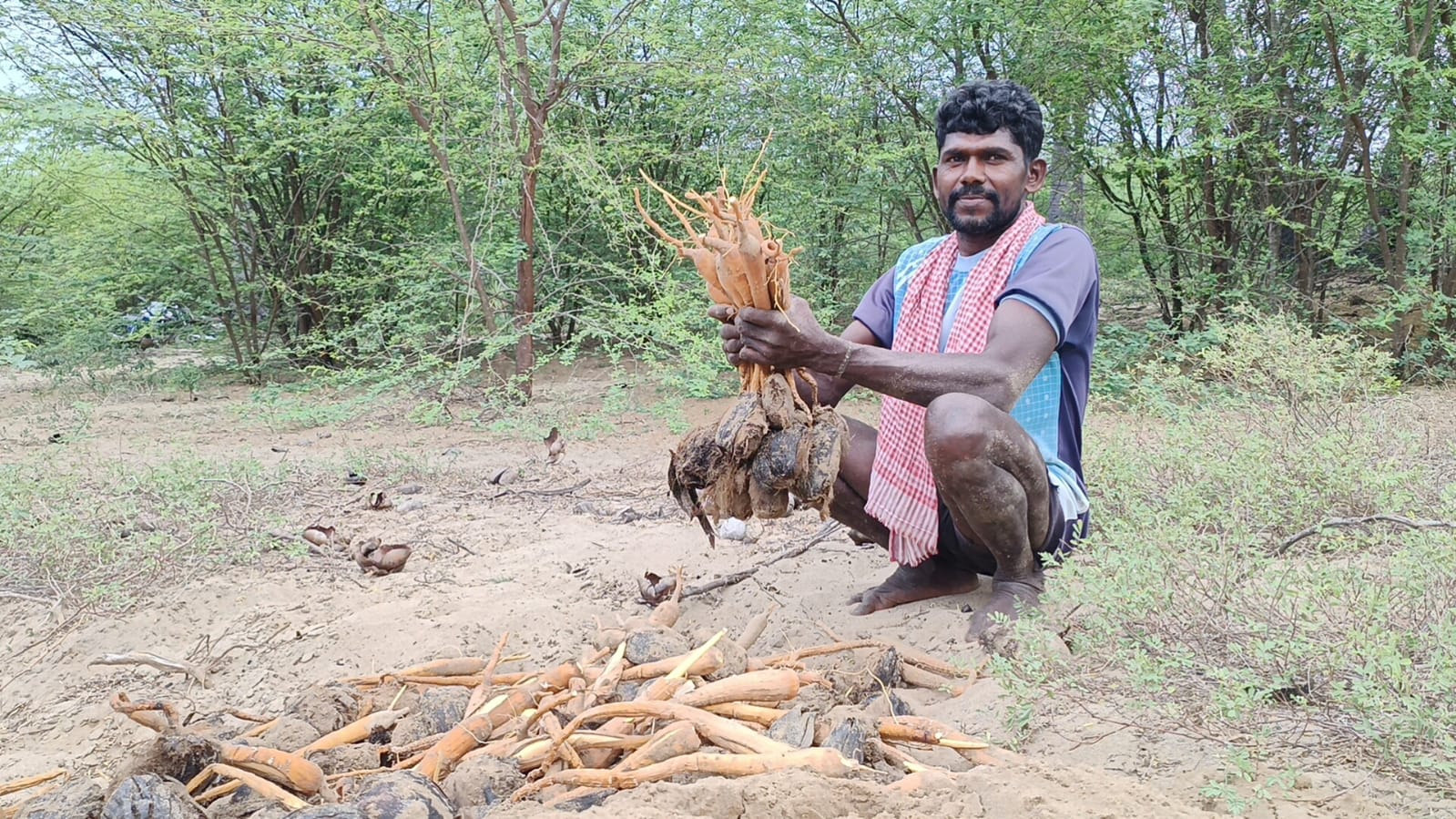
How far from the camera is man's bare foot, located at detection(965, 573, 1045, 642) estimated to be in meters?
2.61

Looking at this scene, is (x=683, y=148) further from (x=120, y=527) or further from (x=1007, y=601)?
(x=1007, y=601)

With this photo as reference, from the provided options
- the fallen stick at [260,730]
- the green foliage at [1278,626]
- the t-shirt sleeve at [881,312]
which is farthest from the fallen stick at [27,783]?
the t-shirt sleeve at [881,312]

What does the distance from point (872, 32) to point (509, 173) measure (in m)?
2.76

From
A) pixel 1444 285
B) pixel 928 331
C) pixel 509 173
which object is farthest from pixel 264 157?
pixel 1444 285

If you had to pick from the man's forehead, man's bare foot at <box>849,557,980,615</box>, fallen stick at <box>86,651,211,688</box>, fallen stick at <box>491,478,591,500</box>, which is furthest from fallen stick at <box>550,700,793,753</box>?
fallen stick at <box>491,478,591,500</box>

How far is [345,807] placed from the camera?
66.8 inches

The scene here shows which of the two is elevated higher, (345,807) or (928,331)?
(928,331)

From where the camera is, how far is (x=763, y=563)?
3.42 meters

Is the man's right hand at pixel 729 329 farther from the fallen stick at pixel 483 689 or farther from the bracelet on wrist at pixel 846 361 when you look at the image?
the fallen stick at pixel 483 689

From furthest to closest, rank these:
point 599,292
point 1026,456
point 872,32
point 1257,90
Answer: point 599,292 → point 872,32 → point 1257,90 → point 1026,456

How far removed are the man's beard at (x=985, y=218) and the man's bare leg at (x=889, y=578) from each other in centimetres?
67

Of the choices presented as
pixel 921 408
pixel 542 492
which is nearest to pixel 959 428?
pixel 921 408

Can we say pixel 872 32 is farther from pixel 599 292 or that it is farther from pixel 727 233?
pixel 727 233

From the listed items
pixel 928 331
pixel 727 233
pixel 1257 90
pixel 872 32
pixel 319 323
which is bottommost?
pixel 319 323
